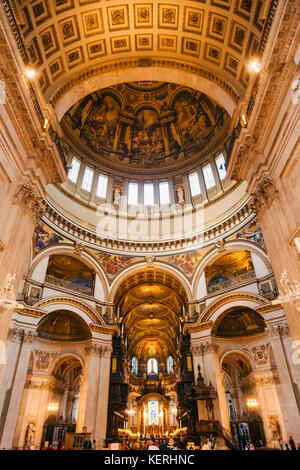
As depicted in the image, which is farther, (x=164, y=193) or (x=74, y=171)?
(x=164, y=193)

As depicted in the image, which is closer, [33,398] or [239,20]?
[239,20]

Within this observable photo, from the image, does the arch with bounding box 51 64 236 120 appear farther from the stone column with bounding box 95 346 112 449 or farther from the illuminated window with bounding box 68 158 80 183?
the stone column with bounding box 95 346 112 449

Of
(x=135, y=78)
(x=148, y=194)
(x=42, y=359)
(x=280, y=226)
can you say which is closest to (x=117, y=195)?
(x=148, y=194)

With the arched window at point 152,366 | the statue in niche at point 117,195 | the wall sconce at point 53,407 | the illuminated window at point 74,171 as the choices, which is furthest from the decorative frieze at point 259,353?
the arched window at point 152,366

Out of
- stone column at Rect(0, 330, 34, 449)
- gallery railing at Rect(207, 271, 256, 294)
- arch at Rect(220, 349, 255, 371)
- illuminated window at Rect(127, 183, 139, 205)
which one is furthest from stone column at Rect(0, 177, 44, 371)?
illuminated window at Rect(127, 183, 139, 205)

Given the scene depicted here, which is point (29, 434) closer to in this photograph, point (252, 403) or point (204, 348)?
point (204, 348)

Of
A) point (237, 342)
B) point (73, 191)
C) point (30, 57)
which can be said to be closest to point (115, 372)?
point (237, 342)

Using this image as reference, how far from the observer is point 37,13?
1155cm

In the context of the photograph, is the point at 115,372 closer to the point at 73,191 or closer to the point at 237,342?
the point at 237,342

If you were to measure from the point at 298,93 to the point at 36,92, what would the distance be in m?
9.24

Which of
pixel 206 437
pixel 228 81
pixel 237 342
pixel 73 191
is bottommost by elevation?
pixel 206 437

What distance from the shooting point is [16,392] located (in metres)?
15.4

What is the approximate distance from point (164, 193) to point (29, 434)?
71.5 feet

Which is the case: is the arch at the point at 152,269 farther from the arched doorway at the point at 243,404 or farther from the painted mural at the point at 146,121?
the painted mural at the point at 146,121
